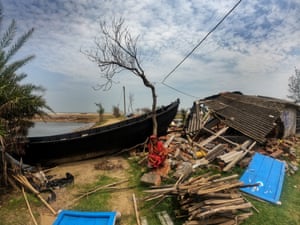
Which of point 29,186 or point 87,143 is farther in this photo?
point 87,143

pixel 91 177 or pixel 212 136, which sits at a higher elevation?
pixel 212 136

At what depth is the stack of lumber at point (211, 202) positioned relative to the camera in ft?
14.7

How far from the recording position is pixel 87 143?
28.8 feet

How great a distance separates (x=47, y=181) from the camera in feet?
22.9

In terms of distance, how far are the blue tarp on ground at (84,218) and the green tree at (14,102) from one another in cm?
276

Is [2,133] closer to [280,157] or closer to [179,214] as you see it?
[179,214]

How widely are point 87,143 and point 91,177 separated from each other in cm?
172

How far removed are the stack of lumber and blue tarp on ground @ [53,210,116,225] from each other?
4.41 ft

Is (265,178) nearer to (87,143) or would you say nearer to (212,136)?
(212,136)

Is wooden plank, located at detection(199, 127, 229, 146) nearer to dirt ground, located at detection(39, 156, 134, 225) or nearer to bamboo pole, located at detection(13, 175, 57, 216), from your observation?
dirt ground, located at detection(39, 156, 134, 225)

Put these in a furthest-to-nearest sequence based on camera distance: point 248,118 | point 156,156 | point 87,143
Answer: point 248,118 < point 87,143 < point 156,156

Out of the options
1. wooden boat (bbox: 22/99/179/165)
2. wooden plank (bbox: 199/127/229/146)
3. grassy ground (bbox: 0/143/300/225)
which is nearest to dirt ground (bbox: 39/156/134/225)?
grassy ground (bbox: 0/143/300/225)

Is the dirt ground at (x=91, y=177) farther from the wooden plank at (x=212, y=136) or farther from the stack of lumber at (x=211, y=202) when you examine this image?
the wooden plank at (x=212, y=136)

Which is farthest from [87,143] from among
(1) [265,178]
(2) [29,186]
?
(1) [265,178]
